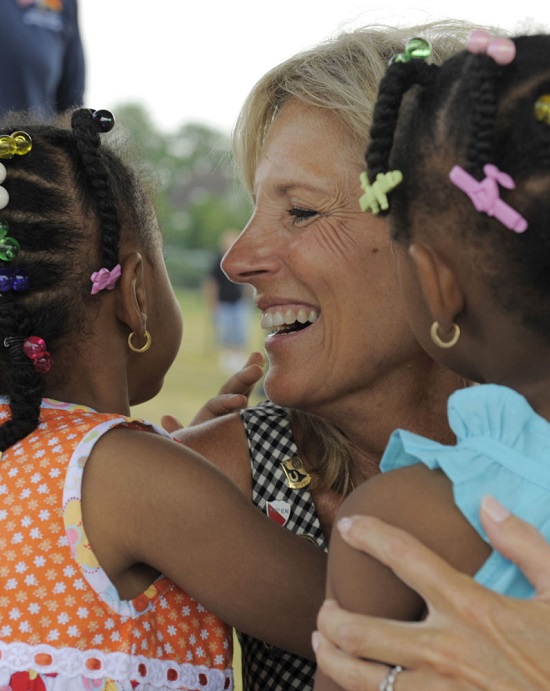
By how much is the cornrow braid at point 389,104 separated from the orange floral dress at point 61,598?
75cm

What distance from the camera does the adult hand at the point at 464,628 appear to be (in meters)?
1.33

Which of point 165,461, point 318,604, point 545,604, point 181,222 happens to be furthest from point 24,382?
point 181,222

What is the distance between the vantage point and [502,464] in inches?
55.9

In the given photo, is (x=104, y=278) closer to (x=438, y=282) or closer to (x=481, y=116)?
(x=438, y=282)

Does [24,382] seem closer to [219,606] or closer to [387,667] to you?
[219,606]

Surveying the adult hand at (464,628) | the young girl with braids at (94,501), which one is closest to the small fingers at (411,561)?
the adult hand at (464,628)

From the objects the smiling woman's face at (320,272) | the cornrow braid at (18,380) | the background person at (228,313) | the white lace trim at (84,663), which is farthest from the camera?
the background person at (228,313)

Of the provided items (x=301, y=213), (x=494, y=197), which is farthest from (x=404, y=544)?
(x=301, y=213)

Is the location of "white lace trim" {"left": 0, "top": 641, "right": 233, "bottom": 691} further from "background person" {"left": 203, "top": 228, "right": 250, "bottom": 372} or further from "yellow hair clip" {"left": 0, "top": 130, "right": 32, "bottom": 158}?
"background person" {"left": 203, "top": 228, "right": 250, "bottom": 372}

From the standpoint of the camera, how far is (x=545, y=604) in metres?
1.35

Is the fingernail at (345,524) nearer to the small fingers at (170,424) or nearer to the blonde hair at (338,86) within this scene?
the blonde hair at (338,86)

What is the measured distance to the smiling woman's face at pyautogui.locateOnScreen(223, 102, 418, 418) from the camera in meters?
2.44

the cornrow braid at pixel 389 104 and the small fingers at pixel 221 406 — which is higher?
the cornrow braid at pixel 389 104

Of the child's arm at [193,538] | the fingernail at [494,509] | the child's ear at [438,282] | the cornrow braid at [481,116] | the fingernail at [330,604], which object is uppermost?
the cornrow braid at [481,116]
